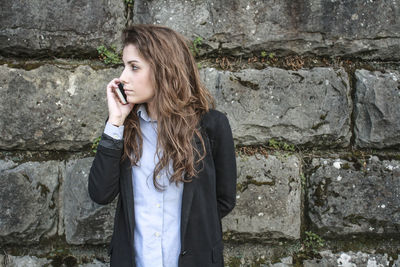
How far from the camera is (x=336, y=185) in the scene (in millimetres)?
2301

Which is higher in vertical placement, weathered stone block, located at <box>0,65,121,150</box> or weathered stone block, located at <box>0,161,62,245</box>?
weathered stone block, located at <box>0,65,121,150</box>

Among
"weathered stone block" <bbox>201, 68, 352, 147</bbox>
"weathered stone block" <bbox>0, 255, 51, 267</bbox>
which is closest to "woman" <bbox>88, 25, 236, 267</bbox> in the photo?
"weathered stone block" <bbox>201, 68, 352, 147</bbox>

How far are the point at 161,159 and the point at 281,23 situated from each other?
1.26 metres

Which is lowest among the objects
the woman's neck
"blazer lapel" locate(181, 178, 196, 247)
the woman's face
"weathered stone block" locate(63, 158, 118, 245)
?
"weathered stone block" locate(63, 158, 118, 245)

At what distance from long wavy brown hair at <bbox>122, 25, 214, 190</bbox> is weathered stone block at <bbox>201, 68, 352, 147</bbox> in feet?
1.88

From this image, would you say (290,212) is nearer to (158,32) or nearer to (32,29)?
(158,32)

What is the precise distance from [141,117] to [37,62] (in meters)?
0.97

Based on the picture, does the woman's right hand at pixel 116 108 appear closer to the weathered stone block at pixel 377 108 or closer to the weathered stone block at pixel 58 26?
the weathered stone block at pixel 58 26

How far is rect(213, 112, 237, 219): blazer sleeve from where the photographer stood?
171 centimetres

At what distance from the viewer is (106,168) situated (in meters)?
1.57

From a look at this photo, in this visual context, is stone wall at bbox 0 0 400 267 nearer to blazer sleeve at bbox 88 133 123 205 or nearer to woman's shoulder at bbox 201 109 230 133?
woman's shoulder at bbox 201 109 230 133

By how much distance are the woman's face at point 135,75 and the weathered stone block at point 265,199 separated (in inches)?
36.6

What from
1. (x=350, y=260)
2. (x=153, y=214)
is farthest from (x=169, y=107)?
(x=350, y=260)

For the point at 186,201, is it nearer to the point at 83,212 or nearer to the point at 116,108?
the point at 116,108
